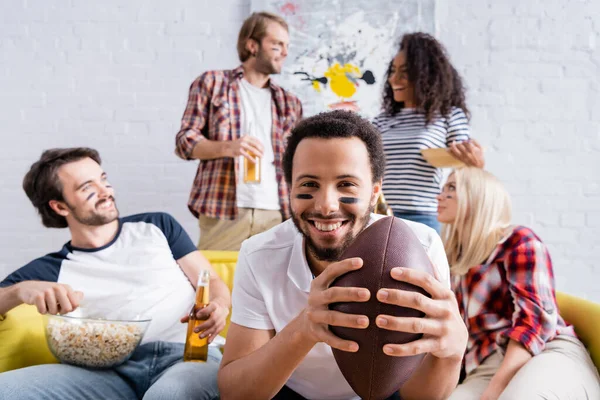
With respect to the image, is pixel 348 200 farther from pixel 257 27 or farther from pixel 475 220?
pixel 257 27

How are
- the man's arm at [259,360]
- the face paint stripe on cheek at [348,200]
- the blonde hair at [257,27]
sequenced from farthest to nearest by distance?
the blonde hair at [257,27]
the face paint stripe on cheek at [348,200]
the man's arm at [259,360]

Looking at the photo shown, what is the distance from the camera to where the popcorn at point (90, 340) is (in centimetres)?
146

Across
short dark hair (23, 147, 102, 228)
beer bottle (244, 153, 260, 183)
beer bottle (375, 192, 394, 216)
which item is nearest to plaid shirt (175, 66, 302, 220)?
beer bottle (244, 153, 260, 183)

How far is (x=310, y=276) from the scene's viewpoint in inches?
46.5

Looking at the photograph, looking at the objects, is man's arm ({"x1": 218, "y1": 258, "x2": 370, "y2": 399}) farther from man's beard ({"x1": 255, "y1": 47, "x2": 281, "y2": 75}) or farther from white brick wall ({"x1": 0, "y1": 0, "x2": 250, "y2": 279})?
white brick wall ({"x1": 0, "y1": 0, "x2": 250, "y2": 279})

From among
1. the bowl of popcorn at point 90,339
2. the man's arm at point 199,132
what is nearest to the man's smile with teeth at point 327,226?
the bowl of popcorn at point 90,339

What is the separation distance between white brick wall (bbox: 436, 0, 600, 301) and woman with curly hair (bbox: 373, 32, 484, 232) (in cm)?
63

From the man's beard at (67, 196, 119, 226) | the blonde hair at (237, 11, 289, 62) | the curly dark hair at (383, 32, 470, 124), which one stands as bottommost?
the man's beard at (67, 196, 119, 226)

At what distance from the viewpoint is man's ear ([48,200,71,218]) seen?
6.11ft

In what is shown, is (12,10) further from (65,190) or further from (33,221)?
(65,190)

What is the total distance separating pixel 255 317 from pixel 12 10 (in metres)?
2.84

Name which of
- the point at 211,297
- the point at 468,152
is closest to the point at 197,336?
the point at 211,297

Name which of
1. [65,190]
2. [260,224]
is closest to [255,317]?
[65,190]

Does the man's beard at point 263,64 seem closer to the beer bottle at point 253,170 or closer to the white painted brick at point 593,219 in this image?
the beer bottle at point 253,170
